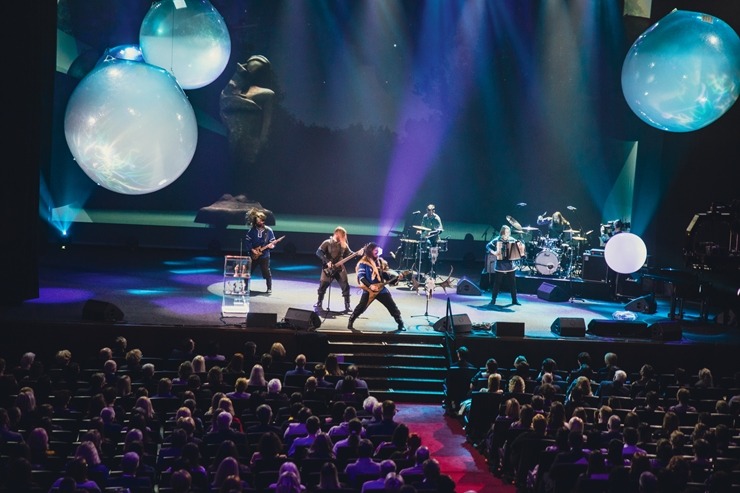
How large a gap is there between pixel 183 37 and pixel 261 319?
640 cm

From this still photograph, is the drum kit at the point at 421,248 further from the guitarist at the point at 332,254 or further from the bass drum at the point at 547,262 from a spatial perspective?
the guitarist at the point at 332,254

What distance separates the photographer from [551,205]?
25.4 meters

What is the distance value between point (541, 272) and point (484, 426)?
903 cm

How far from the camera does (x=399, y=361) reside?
573 inches

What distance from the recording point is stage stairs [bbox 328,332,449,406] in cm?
1409

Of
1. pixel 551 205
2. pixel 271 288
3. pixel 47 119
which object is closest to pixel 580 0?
pixel 551 205

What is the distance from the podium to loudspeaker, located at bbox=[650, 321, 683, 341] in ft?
25.1

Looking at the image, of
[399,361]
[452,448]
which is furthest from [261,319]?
[452,448]

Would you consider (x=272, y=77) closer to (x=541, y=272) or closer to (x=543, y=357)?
(x=541, y=272)

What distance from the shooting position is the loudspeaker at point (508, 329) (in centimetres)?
1478

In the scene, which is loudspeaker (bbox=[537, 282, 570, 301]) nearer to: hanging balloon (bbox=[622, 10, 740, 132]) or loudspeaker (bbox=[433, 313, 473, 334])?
loudspeaker (bbox=[433, 313, 473, 334])

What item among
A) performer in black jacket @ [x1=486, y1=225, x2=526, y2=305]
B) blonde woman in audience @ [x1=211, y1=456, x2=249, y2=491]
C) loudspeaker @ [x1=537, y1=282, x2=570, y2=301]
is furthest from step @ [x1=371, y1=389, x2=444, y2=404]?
blonde woman in audience @ [x1=211, y1=456, x2=249, y2=491]

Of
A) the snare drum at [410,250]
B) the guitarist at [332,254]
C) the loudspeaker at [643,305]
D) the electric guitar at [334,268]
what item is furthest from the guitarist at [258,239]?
the loudspeaker at [643,305]

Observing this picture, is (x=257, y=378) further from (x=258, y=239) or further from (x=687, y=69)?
(x=258, y=239)
